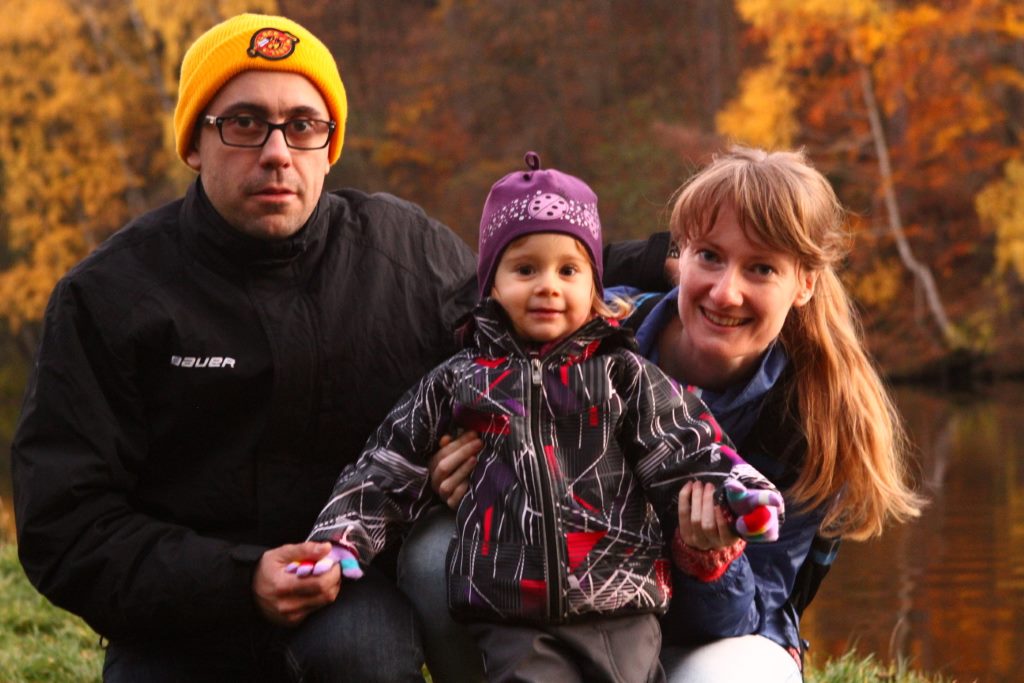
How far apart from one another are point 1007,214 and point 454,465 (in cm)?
1709

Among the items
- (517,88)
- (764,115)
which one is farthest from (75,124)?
(764,115)

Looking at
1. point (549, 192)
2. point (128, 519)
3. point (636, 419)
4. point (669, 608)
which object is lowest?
point (669, 608)

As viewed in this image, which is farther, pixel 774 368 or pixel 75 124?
pixel 75 124

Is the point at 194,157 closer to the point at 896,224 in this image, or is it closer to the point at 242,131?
the point at 242,131

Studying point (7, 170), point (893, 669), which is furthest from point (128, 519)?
point (7, 170)

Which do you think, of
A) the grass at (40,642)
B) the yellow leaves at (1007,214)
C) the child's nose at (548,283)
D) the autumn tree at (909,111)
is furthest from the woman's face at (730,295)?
the autumn tree at (909,111)

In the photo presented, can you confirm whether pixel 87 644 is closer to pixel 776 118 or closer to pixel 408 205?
pixel 408 205

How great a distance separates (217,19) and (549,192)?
21.8m

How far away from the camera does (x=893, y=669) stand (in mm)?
4754

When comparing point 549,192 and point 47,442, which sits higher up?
point 549,192

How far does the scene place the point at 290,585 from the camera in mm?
2910

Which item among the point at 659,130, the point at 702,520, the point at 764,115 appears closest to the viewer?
the point at 702,520

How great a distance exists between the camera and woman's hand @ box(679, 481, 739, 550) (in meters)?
2.78

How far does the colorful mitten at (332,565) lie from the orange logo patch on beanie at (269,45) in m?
1.09
